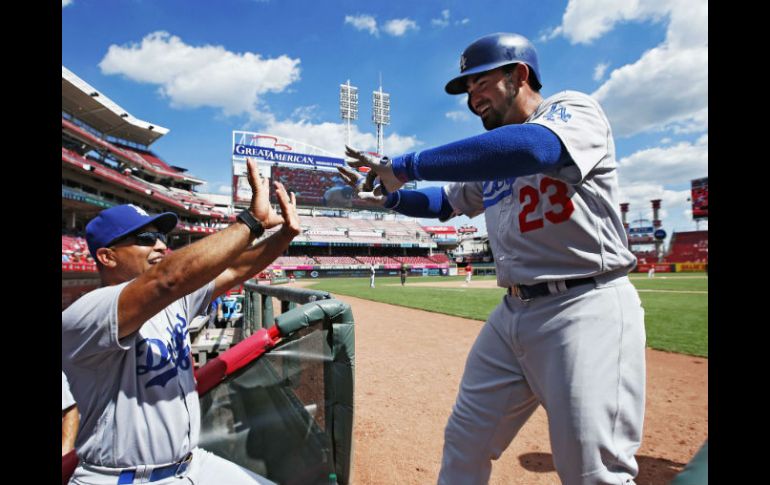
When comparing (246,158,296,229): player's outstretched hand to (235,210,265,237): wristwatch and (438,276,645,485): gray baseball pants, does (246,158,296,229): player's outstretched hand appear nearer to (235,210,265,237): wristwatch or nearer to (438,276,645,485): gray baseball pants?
(235,210,265,237): wristwatch

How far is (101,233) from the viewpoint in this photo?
1.57 meters

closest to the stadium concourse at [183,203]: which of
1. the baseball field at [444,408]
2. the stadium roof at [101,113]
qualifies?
the stadium roof at [101,113]

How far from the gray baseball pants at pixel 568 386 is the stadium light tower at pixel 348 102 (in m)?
50.3

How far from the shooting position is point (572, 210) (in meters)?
1.43

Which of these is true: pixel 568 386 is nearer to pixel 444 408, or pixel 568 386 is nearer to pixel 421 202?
pixel 421 202

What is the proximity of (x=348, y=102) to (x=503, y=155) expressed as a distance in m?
51.4

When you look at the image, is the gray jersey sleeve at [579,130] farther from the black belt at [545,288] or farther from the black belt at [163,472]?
the black belt at [163,472]

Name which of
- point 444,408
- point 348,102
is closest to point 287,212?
point 444,408

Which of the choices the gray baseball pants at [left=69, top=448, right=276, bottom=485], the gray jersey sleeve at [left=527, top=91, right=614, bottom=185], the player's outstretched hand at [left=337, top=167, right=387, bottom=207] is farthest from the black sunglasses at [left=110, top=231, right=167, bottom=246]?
the gray jersey sleeve at [left=527, top=91, right=614, bottom=185]

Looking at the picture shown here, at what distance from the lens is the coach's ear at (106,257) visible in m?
1.59

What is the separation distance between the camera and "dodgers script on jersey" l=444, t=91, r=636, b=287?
1319 mm

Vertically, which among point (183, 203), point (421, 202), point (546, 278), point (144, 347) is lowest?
point (144, 347)

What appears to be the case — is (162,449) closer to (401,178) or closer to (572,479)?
(401,178)
